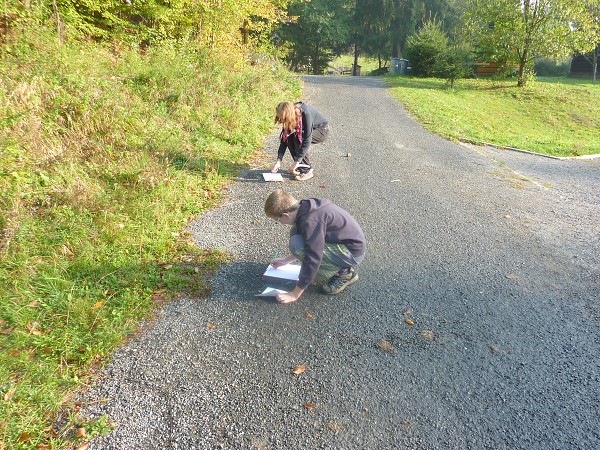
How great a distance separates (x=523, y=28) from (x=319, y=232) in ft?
75.0

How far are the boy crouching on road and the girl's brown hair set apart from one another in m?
2.63

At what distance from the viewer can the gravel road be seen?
257 centimetres

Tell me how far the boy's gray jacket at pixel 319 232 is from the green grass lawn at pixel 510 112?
27.5 ft

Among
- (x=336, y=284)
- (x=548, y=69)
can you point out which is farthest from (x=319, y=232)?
(x=548, y=69)

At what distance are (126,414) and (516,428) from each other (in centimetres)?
253

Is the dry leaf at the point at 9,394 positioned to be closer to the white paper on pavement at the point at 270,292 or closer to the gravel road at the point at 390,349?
the gravel road at the point at 390,349

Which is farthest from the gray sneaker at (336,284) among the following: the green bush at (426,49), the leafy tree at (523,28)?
the leafy tree at (523,28)

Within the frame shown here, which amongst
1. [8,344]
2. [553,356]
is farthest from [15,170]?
[553,356]

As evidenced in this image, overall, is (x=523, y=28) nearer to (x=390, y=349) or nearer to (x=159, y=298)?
(x=390, y=349)

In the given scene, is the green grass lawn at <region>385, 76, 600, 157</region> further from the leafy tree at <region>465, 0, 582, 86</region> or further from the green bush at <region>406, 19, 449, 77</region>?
the leafy tree at <region>465, 0, 582, 86</region>

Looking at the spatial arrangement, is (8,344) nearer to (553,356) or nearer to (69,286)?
(69,286)

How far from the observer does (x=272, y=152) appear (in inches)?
336

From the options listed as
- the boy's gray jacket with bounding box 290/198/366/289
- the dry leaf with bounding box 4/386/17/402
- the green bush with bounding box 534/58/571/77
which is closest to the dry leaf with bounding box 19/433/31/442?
the dry leaf with bounding box 4/386/17/402

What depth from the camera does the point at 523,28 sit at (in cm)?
2056
